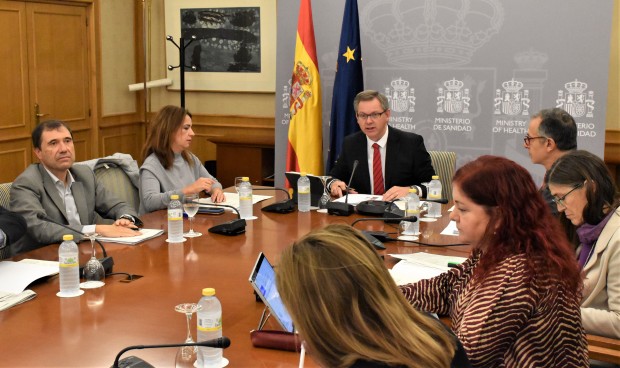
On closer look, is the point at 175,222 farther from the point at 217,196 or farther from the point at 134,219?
the point at 217,196

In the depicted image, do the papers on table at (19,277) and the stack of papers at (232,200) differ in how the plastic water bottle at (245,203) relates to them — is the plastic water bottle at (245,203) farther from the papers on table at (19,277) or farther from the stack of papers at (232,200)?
the papers on table at (19,277)

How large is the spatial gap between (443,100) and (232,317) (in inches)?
145

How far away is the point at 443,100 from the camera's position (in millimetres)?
5566

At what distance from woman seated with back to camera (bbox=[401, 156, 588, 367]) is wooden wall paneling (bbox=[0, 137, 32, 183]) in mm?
5242

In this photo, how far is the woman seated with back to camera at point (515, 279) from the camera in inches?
72.1

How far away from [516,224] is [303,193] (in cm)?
213

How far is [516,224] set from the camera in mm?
1900

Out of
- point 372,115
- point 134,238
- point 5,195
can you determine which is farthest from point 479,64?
point 5,195

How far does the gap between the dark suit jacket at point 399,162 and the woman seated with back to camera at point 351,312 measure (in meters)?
3.30

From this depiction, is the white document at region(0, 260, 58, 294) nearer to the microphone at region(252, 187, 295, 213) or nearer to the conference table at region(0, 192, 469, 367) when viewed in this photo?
the conference table at region(0, 192, 469, 367)

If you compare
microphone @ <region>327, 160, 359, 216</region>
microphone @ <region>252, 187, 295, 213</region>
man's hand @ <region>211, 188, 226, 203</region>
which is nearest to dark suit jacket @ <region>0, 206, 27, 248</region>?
man's hand @ <region>211, 188, 226, 203</region>

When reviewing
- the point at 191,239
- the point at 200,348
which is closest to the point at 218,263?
the point at 191,239

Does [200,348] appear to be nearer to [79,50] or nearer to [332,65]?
[332,65]

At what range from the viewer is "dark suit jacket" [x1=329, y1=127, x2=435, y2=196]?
4602 mm
